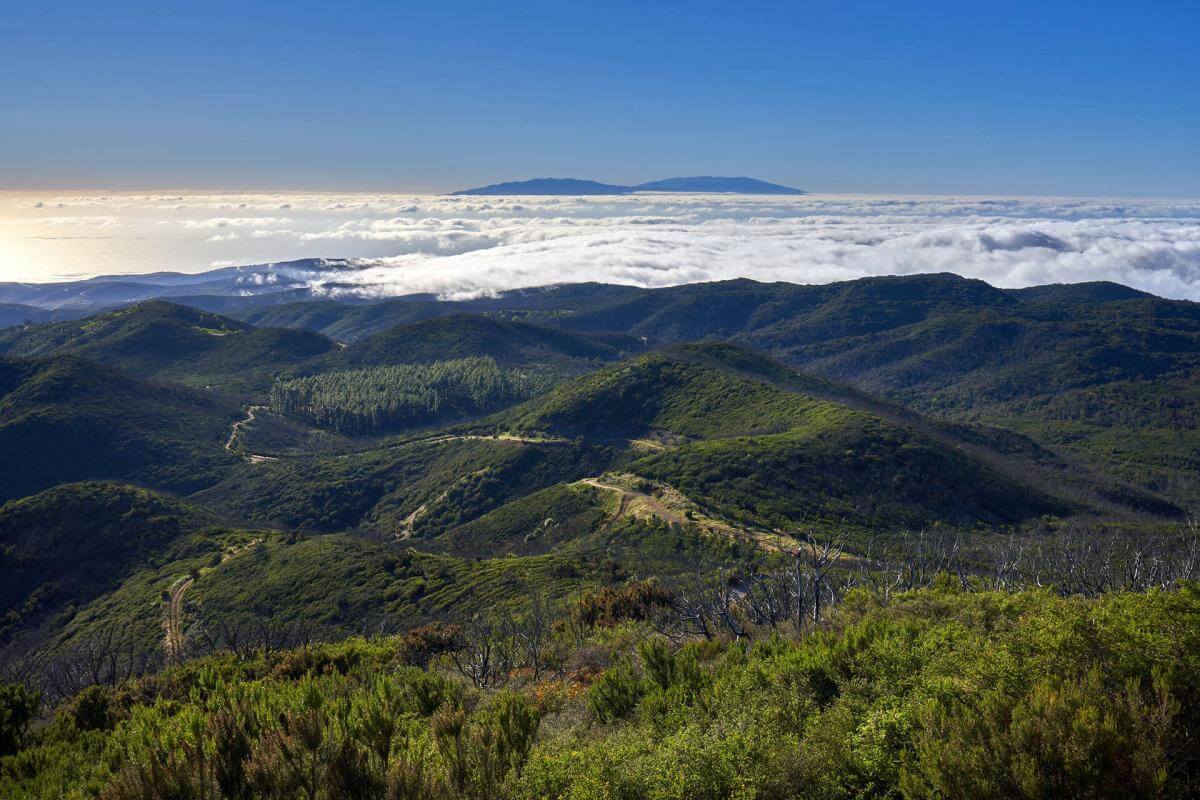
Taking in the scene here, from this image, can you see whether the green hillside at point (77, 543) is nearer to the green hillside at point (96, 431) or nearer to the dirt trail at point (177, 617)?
the dirt trail at point (177, 617)

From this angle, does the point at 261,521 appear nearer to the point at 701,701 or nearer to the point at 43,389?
the point at 43,389

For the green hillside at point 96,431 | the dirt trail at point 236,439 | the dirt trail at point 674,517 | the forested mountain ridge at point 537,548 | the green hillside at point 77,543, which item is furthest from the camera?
the dirt trail at point 236,439

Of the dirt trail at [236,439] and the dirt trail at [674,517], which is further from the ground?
the dirt trail at [674,517]

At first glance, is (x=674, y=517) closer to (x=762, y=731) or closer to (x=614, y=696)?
(x=614, y=696)

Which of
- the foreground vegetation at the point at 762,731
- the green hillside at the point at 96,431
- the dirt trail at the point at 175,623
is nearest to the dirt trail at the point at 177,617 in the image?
the dirt trail at the point at 175,623

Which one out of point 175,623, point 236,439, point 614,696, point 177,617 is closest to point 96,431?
point 236,439

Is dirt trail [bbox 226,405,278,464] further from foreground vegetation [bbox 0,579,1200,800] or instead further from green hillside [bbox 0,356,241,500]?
foreground vegetation [bbox 0,579,1200,800]

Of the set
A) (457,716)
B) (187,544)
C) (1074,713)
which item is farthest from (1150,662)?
(187,544)

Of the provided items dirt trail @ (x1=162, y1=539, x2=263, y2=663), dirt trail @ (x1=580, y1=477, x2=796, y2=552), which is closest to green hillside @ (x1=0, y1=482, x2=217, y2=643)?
dirt trail @ (x1=162, y1=539, x2=263, y2=663)

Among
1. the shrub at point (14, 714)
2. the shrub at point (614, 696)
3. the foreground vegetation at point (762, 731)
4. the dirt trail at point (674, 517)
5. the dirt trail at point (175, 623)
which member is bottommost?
the dirt trail at point (175, 623)
